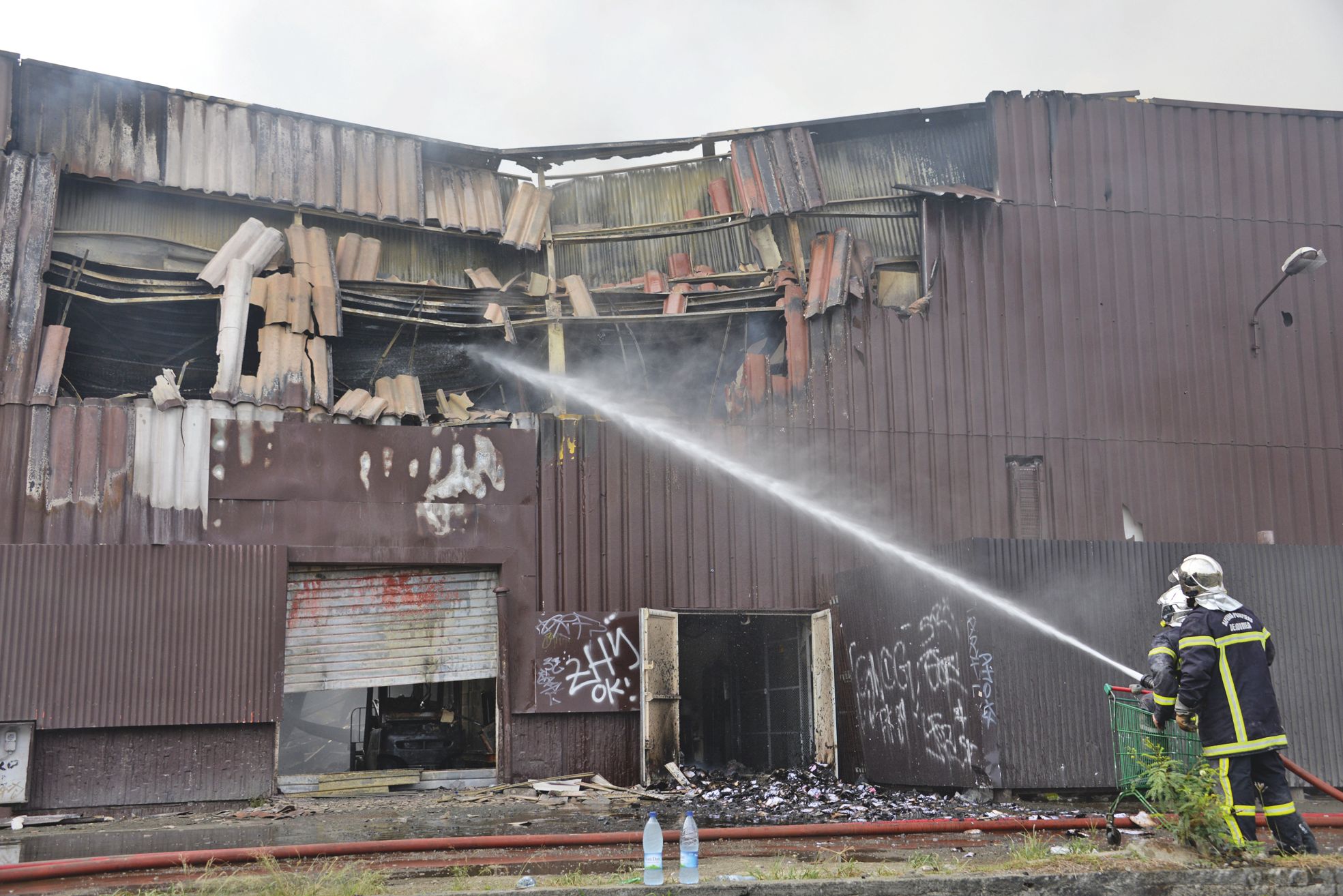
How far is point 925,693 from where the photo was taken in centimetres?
1359

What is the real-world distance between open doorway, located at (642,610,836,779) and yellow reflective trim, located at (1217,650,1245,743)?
28.8 feet

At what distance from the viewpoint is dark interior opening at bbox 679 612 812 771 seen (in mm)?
17203

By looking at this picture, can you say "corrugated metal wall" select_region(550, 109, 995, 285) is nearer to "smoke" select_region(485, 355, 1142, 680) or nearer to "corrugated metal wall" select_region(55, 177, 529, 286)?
"corrugated metal wall" select_region(55, 177, 529, 286)

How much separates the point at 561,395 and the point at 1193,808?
1092cm

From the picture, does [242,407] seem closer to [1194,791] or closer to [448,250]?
[448,250]

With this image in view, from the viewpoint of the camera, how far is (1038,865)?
7.41 meters

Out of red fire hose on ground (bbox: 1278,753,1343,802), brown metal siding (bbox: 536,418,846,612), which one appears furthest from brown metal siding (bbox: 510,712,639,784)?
red fire hose on ground (bbox: 1278,753,1343,802)

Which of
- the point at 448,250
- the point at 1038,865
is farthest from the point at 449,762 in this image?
the point at 1038,865

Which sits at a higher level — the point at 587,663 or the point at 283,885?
the point at 587,663

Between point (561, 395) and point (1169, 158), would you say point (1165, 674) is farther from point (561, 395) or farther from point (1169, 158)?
point (1169, 158)

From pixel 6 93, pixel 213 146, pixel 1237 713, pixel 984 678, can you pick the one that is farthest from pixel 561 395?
pixel 1237 713

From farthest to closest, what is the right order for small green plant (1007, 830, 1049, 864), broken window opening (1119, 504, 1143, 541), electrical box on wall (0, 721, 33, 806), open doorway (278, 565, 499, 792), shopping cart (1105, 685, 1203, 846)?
broken window opening (1119, 504, 1143, 541), open doorway (278, 565, 499, 792), electrical box on wall (0, 721, 33, 806), shopping cart (1105, 685, 1203, 846), small green plant (1007, 830, 1049, 864)

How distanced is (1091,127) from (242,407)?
12870 mm

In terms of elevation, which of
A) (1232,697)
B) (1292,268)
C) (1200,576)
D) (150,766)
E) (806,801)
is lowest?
(806,801)
